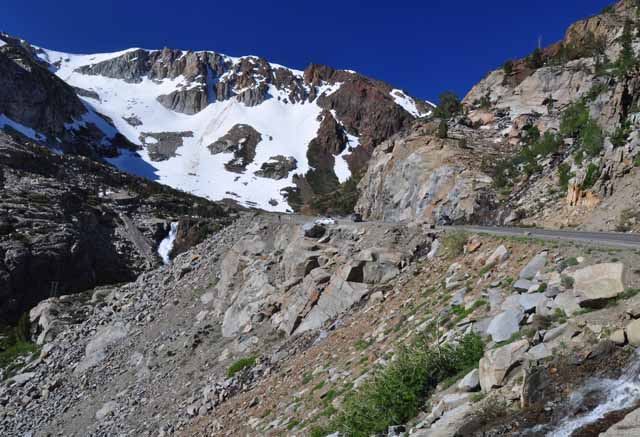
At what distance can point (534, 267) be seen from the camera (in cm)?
856

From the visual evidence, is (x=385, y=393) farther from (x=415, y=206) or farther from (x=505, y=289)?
(x=415, y=206)

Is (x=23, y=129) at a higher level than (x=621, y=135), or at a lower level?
higher

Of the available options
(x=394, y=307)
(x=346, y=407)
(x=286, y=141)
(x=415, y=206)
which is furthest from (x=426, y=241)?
(x=286, y=141)

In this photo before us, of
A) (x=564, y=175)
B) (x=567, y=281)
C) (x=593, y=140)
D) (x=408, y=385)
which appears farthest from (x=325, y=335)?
(x=593, y=140)

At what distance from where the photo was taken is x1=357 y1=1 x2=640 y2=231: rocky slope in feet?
58.4

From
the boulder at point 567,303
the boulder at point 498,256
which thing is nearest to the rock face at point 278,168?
the boulder at point 498,256

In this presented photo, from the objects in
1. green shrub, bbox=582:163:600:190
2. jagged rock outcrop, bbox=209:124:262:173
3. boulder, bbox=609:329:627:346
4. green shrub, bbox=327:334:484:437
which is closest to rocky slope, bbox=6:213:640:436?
boulder, bbox=609:329:627:346

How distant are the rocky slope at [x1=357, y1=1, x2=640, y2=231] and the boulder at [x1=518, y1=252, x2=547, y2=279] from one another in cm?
802

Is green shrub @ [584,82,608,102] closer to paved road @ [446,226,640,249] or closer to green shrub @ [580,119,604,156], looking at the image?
green shrub @ [580,119,604,156]

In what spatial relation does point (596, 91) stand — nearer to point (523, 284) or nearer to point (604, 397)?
point (523, 284)

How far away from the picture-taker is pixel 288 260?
18625 millimetres

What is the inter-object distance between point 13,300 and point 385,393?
184 feet

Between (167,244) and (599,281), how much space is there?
7168 cm

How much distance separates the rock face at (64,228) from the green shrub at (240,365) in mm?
45725
